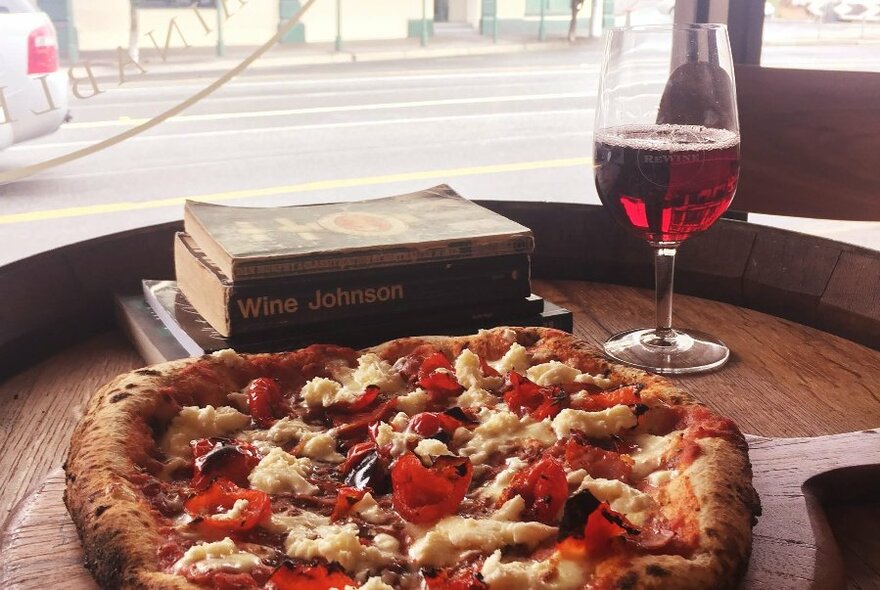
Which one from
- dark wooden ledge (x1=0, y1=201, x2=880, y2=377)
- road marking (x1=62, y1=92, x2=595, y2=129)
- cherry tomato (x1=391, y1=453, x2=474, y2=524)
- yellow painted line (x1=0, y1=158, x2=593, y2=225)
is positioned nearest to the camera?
cherry tomato (x1=391, y1=453, x2=474, y2=524)

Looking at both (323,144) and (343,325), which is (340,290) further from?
(323,144)

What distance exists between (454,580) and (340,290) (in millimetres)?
580

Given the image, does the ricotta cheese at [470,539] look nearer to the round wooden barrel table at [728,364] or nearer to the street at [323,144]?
the round wooden barrel table at [728,364]

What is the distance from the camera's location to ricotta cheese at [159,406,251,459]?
2.99 feet

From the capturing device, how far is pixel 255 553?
2.36 ft

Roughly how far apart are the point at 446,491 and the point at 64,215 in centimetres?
291

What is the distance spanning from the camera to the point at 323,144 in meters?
4.69

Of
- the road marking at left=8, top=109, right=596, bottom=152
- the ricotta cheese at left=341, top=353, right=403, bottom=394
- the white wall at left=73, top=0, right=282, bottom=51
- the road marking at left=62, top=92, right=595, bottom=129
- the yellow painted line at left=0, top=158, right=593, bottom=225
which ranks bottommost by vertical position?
the yellow painted line at left=0, top=158, right=593, bottom=225

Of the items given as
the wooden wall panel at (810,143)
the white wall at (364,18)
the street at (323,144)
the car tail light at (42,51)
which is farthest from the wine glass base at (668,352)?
the white wall at (364,18)

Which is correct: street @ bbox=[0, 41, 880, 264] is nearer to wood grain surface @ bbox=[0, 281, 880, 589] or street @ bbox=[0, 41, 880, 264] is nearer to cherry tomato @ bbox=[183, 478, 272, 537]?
wood grain surface @ bbox=[0, 281, 880, 589]

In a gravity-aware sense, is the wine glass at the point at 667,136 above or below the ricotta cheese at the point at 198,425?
above

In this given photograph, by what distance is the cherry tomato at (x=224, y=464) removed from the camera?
0.83 meters

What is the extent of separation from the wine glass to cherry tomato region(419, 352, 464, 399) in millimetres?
252

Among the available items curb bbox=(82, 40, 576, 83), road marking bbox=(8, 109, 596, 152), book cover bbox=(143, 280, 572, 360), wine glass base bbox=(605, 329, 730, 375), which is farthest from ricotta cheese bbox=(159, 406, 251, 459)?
curb bbox=(82, 40, 576, 83)
